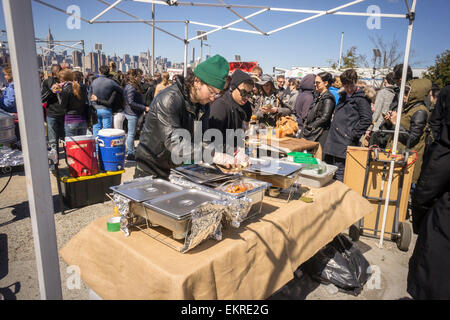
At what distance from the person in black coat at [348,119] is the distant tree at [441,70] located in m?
13.5

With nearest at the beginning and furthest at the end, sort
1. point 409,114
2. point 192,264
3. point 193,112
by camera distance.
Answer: point 192,264 < point 193,112 < point 409,114

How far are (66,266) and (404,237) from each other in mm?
3609

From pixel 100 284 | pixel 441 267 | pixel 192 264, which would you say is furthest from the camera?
pixel 441 267

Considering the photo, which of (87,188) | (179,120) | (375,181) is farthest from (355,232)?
(87,188)

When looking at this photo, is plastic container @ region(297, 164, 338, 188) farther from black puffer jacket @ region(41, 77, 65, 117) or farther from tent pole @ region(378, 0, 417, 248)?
black puffer jacket @ region(41, 77, 65, 117)

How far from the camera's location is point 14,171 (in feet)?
17.0

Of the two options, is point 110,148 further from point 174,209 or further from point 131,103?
point 174,209

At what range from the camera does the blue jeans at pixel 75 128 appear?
4.91 m

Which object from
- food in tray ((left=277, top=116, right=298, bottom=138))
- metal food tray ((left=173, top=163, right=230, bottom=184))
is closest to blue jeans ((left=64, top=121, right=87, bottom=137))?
food in tray ((left=277, top=116, right=298, bottom=138))

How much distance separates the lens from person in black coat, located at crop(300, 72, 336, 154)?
13.7 ft
